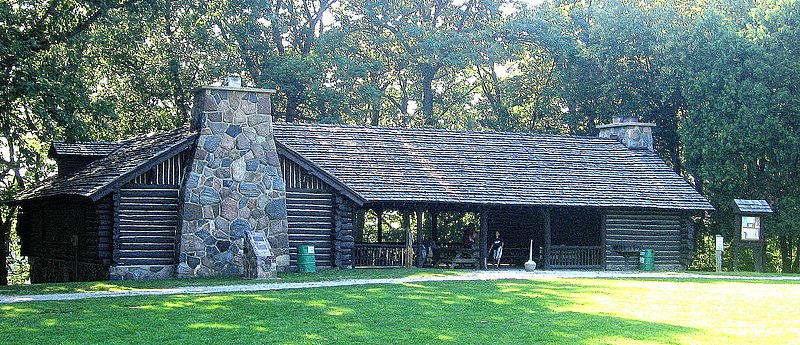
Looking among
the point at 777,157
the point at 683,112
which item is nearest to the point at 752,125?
the point at 777,157

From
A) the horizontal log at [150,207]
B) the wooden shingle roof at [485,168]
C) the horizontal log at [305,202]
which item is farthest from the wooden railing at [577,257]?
the horizontal log at [150,207]

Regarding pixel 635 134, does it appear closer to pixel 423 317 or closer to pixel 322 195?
pixel 322 195

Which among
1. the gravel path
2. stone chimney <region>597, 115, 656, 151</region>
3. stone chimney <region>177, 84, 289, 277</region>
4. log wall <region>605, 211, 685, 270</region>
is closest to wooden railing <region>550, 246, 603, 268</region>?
log wall <region>605, 211, 685, 270</region>

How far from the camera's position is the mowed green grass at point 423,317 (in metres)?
16.3

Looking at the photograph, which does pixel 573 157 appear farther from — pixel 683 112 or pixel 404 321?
pixel 404 321

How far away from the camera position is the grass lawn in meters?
24.7

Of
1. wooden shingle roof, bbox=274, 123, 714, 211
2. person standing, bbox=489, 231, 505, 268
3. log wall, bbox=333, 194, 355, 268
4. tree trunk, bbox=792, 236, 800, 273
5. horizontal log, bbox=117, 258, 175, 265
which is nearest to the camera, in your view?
horizontal log, bbox=117, 258, 175, 265

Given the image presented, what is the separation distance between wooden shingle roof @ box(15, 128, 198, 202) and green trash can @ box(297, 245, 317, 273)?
424cm

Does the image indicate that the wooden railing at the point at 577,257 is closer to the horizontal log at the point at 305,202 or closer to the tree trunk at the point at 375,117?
the horizontal log at the point at 305,202

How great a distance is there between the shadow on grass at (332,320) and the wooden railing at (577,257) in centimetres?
1231

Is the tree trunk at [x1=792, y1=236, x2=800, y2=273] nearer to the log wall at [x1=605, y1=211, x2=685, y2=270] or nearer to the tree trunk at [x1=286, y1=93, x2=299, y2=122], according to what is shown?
the log wall at [x1=605, y1=211, x2=685, y2=270]

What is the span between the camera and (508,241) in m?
38.7

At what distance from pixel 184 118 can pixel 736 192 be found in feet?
71.9

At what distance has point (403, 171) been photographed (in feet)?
114
